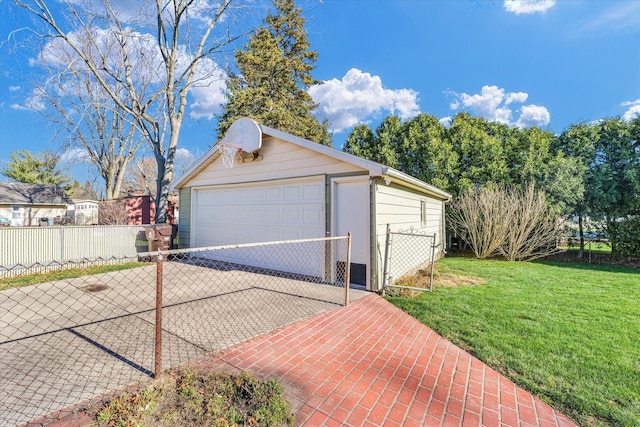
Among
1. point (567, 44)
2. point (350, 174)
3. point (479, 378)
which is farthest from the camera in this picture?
point (567, 44)

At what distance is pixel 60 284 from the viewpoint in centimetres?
563

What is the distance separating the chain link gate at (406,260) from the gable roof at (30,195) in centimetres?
2426

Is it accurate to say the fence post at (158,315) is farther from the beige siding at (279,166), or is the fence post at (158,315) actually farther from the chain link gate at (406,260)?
the beige siding at (279,166)

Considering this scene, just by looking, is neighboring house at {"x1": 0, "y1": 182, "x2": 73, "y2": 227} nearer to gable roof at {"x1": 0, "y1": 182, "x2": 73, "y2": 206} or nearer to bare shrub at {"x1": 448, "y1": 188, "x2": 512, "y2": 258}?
gable roof at {"x1": 0, "y1": 182, "x2": 73, "y2": 206}

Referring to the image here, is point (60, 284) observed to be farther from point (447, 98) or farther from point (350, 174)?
point (447, 98)

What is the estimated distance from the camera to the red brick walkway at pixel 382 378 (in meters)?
2.02

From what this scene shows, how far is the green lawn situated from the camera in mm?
2314

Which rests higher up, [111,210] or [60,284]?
[111,210]

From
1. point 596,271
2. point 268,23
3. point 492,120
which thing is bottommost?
point 596,271

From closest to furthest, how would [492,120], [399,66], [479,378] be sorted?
[479,378]
[399,66]
[492,120]

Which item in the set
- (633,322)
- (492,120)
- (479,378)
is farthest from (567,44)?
(479,378)

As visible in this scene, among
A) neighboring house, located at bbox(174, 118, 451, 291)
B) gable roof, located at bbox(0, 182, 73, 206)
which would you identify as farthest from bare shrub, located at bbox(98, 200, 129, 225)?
neighboring house, located at bbox(174, 118, 451, 291)

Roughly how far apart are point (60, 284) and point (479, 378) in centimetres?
758

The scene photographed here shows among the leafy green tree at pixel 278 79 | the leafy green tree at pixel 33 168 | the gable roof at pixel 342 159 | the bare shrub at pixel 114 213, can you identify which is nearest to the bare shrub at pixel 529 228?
the gable roof at pixel 342 159
